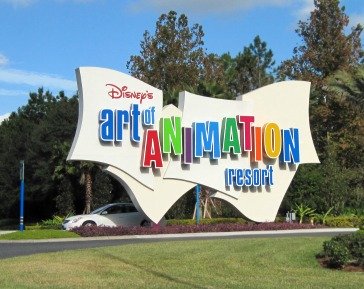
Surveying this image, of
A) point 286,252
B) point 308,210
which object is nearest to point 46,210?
point 308,210

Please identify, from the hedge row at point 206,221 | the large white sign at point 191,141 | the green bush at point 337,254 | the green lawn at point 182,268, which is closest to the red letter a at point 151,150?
the large white sign at point 191,141

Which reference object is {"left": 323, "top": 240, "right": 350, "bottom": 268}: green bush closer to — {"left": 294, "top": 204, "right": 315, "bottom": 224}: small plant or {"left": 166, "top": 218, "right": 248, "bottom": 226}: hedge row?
{"left": 166, "top": 218, "right": 248, "bottom": 226}: hedge row

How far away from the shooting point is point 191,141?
29641 mm

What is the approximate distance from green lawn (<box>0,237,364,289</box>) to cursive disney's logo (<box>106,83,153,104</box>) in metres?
10.6

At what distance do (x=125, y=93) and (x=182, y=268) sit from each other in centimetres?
1525

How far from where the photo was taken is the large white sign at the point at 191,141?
2769 cm

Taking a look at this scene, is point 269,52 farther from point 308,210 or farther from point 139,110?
point 139,110

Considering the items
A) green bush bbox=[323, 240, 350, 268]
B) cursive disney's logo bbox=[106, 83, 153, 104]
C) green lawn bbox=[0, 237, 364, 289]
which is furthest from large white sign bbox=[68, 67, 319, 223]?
green bush bbox=[323, 240, 350, 268]

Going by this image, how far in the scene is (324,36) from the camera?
153 feet

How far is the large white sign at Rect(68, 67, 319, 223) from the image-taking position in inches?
1090

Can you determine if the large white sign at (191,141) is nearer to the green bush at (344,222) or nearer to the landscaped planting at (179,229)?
the landscaped planting at (179,229)

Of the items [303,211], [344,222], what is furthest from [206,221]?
[344,222]

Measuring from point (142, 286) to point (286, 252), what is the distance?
6174mm

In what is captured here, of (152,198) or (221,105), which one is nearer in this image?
(152,198)
